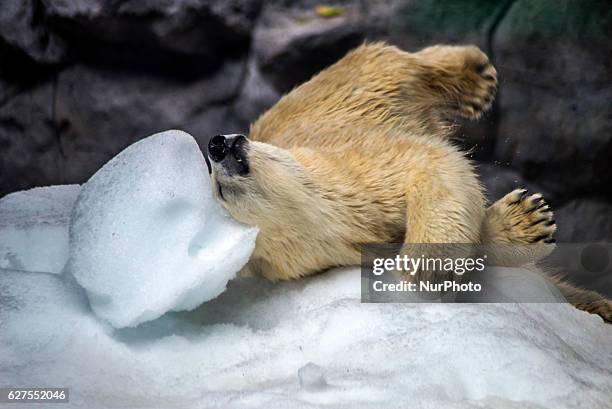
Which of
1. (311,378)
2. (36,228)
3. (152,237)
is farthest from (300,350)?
(36,228)

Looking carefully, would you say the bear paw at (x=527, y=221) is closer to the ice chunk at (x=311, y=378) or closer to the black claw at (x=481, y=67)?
the black claw at (x=481, y=67)

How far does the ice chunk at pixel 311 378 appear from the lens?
1464 millimetres

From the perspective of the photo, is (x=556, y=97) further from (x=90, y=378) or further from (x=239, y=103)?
(x=90, y=378)

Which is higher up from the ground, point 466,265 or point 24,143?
point 466,265

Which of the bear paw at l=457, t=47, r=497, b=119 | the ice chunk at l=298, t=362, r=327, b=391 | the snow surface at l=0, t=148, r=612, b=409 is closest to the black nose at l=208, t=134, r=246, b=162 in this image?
the snow surface at l=0, t=148, r=612, b=409

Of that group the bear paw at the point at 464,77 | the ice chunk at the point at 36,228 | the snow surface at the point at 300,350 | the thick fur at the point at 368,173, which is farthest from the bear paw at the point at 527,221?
the ice chunk at the point at 36,228

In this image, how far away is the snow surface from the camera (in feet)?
4.81

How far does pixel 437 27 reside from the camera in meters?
2.23

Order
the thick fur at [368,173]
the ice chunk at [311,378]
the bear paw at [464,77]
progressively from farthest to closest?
the bear paw at [464,77], the thick fur at [368,173], the ice chunk at [311,378]

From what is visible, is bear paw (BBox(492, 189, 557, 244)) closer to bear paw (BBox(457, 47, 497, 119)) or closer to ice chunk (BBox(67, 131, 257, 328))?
bear paw (BBox(457, 47, 497, 119))

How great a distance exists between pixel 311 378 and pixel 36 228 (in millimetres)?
874

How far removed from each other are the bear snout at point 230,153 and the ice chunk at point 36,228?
1.39 ft

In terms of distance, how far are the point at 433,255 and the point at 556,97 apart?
681 millimetres

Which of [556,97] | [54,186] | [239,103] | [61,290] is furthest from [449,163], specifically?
[54,186]
